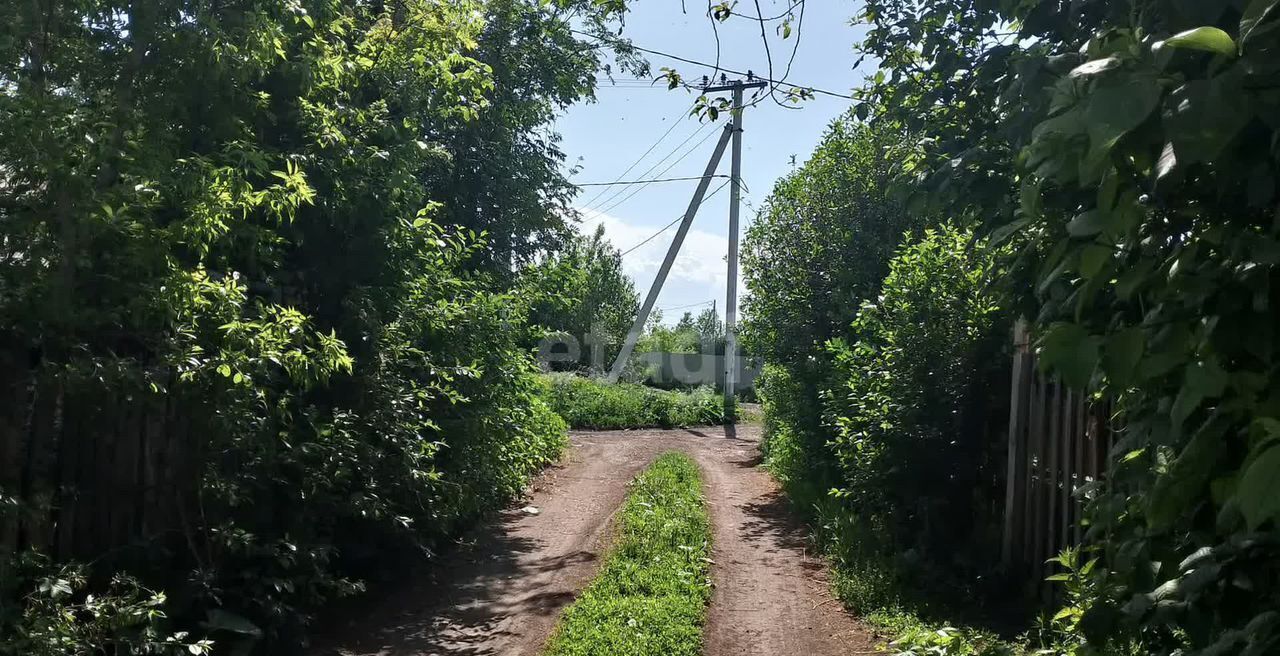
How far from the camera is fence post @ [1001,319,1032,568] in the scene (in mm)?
6996

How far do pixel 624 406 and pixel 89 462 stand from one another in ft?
67.0

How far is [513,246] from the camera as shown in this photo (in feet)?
40.9

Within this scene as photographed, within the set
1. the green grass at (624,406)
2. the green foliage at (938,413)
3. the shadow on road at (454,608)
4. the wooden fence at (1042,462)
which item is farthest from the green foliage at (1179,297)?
the green grass at (624,406)

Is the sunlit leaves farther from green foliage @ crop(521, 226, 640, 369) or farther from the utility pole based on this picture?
the utility pole

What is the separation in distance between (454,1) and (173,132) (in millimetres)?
3493

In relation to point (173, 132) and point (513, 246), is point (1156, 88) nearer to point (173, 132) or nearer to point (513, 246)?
point (173, 132)

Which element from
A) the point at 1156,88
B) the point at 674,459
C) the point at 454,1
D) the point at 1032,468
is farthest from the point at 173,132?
the point at 674,459

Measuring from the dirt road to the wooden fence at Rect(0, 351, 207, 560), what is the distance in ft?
4.62

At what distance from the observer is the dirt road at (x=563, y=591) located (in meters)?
6.46

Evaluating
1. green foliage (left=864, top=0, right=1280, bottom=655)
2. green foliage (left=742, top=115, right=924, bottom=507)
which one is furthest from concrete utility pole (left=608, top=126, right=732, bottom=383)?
green foliage (left=864, top=0, right=1280, bottom=655)

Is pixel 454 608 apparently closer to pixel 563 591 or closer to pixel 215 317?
pixel 563 591

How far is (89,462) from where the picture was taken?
536 cm

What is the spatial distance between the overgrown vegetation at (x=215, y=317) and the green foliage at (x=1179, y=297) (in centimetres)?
357

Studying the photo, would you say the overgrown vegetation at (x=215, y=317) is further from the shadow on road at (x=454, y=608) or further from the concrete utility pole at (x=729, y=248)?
the concrete utility pole at (x=729, y=248)
